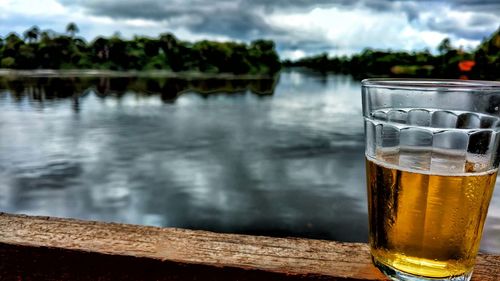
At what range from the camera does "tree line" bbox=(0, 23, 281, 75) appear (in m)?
93.9

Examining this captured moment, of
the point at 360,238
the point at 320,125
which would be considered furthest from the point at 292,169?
the point at 320,125

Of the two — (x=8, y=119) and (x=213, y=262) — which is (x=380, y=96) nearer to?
(x=213, y=262)

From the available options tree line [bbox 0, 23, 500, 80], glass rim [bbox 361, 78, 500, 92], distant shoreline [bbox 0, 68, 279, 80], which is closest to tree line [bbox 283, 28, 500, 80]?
A: tree line [bbox 0, 23, 500, 80]

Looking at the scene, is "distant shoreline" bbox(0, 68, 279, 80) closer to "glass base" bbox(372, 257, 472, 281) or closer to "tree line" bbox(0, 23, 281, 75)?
"tree line" bbox(0, 23, 281, 75)

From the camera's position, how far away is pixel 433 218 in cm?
82

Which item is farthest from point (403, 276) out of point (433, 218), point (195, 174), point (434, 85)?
point (195, 174)

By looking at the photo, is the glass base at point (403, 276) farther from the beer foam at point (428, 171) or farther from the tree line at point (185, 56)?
the tree line at point (185, 56)

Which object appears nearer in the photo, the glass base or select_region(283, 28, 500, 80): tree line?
the glass base

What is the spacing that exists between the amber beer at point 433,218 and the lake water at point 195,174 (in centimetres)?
1187

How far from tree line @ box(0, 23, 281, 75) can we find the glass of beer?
103 m

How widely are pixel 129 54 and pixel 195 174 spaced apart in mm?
95883

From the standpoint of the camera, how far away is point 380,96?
2.92 ft

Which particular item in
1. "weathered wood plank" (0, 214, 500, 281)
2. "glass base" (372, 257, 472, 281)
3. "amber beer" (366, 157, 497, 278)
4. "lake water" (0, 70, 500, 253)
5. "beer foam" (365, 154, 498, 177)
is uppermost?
"beer foam" (365, 154, 498, 177)

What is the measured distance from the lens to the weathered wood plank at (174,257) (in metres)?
0.97
